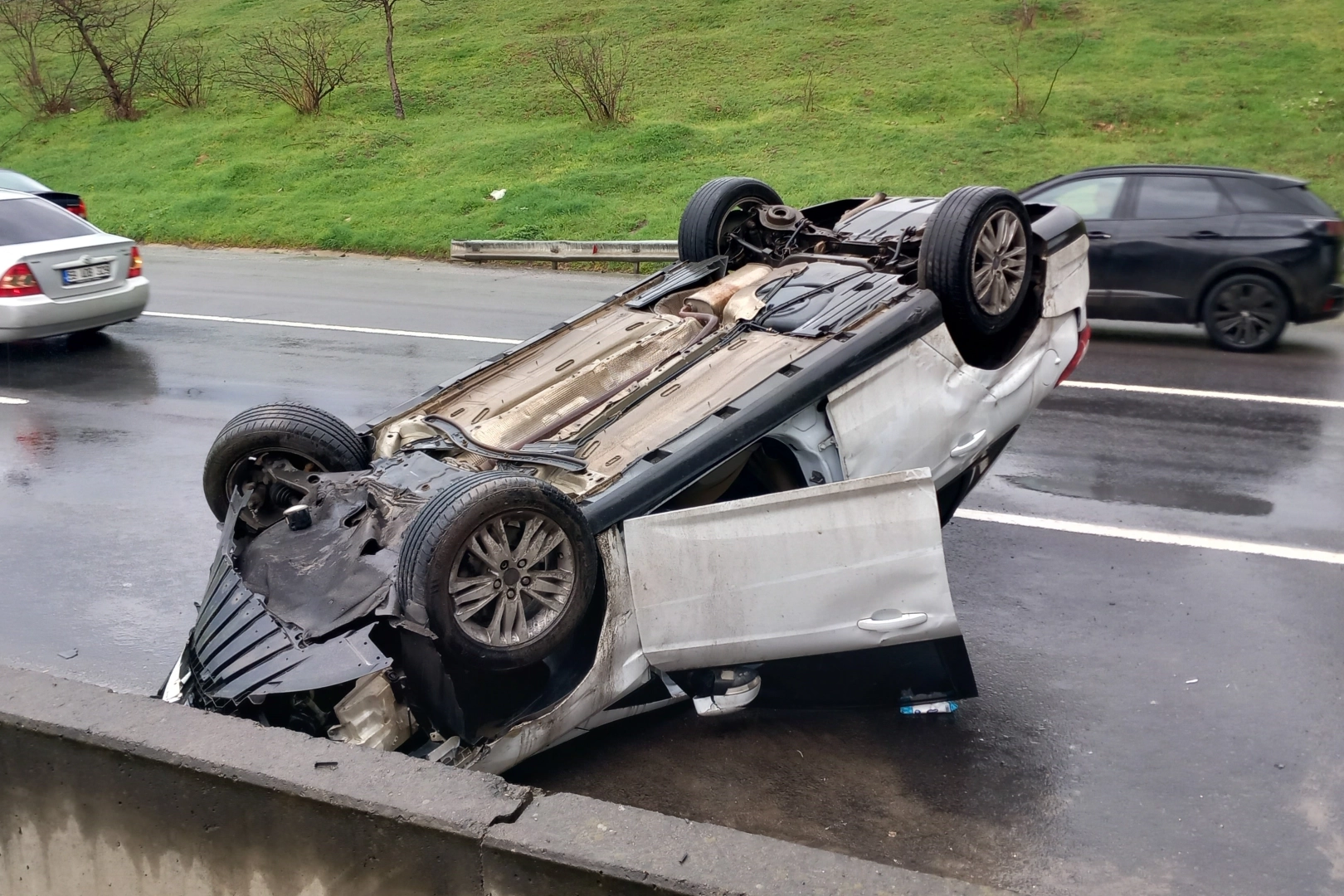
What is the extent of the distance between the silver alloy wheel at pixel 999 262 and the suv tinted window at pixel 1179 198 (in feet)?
19.3

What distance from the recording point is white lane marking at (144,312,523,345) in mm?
11305

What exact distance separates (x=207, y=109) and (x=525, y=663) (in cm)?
2755

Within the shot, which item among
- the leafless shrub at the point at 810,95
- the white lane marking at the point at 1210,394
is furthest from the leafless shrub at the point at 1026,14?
the white lane marking at the point at 1210,394

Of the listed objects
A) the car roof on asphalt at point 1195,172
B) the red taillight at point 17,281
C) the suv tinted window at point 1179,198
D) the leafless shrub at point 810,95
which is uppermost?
the red taillight at point 17,281

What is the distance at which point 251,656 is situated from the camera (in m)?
3.81

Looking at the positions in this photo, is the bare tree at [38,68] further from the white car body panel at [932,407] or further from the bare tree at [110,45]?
the white car body panel at [932,407]

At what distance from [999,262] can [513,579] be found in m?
2.73

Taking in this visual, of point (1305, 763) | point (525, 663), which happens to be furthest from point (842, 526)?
point (1305, 763)

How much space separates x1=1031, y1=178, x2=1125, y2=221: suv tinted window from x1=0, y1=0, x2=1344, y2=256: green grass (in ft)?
17.1

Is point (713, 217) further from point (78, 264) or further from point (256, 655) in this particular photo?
point (78, 264)

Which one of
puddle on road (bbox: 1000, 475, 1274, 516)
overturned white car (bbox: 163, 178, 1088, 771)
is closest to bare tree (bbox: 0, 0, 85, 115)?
overturned white car (bbox: 163, 178, 1088, 771)

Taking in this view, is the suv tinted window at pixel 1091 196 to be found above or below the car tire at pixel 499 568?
below

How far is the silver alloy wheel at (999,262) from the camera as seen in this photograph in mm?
5125

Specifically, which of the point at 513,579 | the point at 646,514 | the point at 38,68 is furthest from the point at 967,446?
the point at 38,68
